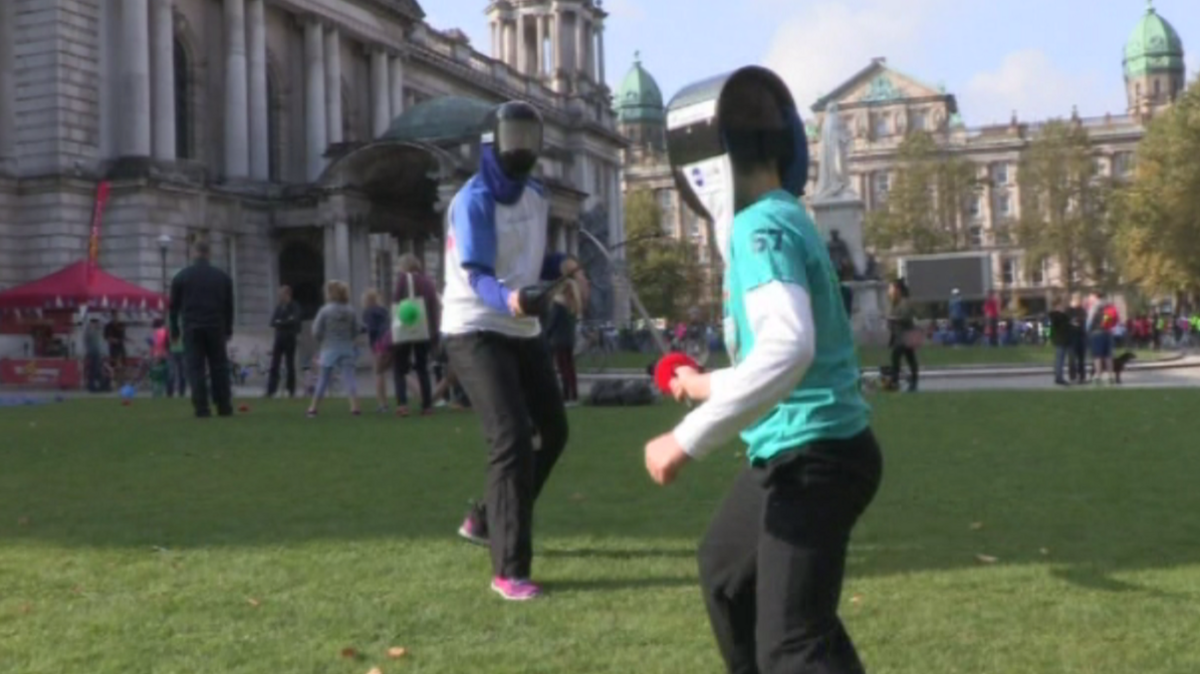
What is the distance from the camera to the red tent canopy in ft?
108

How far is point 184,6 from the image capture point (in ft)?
145

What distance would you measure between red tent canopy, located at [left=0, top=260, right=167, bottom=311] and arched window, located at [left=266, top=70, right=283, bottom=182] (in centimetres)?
1530

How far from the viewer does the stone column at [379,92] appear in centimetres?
5522

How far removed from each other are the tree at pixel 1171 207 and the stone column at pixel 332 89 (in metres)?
29.5

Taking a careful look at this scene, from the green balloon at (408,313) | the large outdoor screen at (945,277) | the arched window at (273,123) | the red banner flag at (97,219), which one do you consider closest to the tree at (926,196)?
the large outdoor screen at (945,277)

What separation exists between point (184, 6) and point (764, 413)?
43732 mm

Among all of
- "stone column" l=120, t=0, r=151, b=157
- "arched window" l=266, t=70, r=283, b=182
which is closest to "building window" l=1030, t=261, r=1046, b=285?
"arched window" l=266, t=70, r=283, b=182

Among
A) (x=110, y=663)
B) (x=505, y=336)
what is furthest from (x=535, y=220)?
(x=110, y=663)

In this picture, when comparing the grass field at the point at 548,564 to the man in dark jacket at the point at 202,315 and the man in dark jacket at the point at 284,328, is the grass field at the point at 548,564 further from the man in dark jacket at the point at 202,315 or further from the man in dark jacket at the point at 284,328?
the man in dark jacket at the point at 284,328

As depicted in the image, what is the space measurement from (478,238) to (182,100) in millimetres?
40511

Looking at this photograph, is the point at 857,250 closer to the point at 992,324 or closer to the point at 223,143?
the point at 992,324

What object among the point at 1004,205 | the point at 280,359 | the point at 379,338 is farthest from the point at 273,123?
the point at 1004,205

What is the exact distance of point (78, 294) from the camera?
33.0 meters

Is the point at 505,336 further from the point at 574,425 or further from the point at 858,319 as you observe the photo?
the point at 858,319
